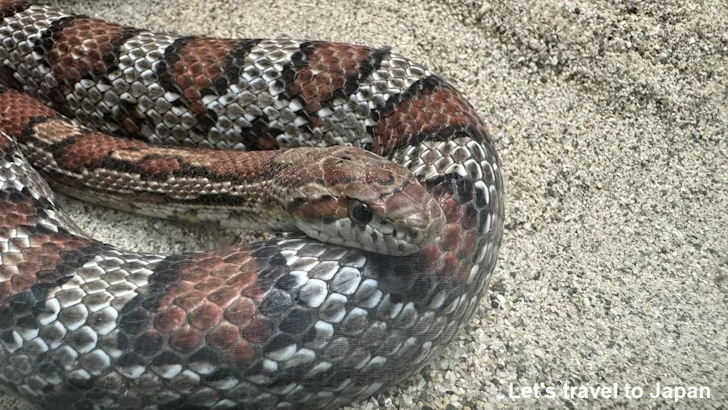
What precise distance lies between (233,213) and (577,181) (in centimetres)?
159

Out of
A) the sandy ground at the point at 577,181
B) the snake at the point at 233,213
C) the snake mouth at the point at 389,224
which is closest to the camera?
the snake at the point at 233,213

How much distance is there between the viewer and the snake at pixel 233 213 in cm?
202

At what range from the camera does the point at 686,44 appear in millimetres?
3211

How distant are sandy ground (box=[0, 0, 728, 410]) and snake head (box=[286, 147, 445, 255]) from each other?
541 mm

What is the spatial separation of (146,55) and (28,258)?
132 cm

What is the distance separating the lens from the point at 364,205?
2.31 meters

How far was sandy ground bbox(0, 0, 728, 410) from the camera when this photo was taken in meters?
2.33

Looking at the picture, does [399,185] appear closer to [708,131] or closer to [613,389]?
[613,389]

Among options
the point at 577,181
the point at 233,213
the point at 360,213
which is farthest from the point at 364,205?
the point at 577,181

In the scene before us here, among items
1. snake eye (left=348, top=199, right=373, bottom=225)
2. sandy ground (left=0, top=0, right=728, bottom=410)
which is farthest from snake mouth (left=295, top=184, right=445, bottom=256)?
sandy ground (left=0, top=0, right=728, bottom=410)

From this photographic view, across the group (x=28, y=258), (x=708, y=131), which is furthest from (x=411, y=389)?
(x=708, y=131)

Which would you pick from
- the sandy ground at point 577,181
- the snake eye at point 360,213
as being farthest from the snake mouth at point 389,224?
the sandy ground at point 577,181

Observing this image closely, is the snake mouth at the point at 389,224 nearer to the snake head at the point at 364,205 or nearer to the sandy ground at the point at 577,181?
the snake head at the point at 364,205

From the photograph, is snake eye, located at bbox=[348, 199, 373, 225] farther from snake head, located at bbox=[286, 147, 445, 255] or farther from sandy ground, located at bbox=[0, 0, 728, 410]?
sandy ground, located at bbox=[0, 0, 728, 410]
